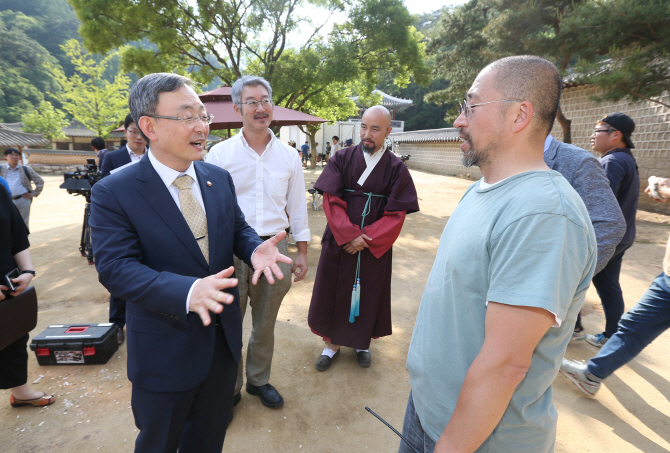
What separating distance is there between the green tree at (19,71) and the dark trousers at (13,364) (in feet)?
117

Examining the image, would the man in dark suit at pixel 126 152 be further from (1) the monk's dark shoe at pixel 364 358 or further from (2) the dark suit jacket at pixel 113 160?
(1) the monk's dark shoe at pixel 364 358

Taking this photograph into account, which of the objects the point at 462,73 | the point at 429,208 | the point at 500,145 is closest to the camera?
the point at 500,145

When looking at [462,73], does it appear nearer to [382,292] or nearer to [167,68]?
[167,68]

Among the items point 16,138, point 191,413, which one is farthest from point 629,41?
point 16,138

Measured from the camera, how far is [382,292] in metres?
3.09

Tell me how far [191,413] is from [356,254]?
1770 millimetres

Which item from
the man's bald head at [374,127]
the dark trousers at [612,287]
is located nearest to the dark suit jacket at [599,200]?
the dark trousers at [612,287]

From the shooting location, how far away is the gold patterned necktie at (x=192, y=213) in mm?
1554

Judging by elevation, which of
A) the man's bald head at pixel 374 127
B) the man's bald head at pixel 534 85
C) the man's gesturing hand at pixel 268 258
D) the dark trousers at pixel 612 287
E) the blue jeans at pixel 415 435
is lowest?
the dark trousers at pixel 612 287

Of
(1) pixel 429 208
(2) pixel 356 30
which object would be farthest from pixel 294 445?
(2) pixel 356 30

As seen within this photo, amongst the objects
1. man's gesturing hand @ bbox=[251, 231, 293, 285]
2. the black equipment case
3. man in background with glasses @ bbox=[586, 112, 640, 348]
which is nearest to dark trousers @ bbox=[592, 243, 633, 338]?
man in background with glasses @ bbox=[586, 112, 640, 348]

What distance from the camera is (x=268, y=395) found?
2.54 metres

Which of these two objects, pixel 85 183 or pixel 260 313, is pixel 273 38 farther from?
pixel 260 313

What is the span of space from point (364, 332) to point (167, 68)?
11.2m
